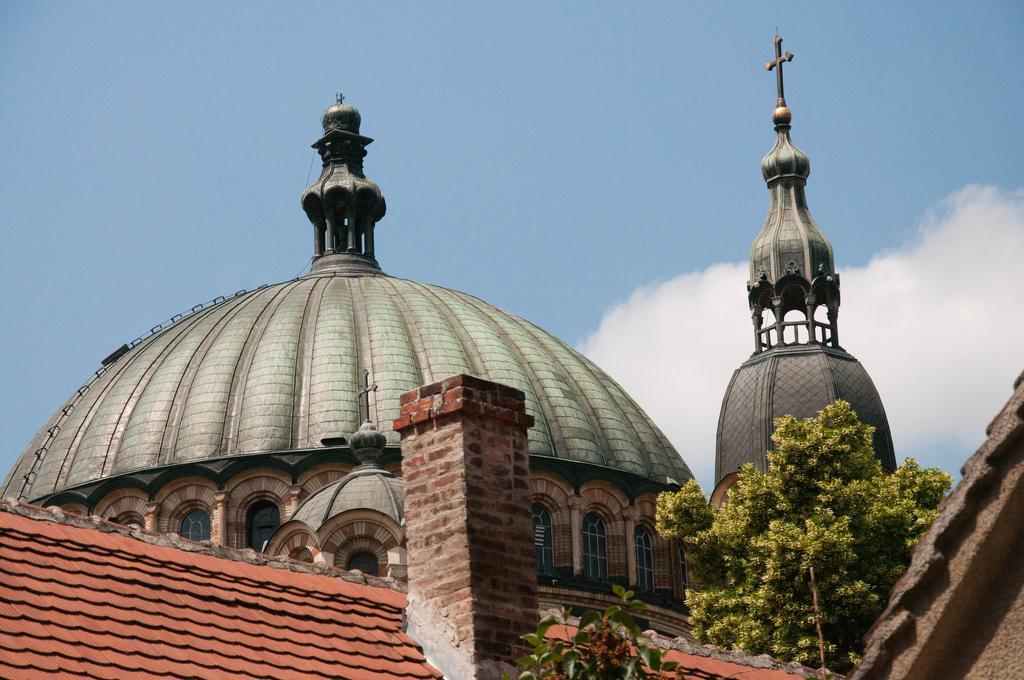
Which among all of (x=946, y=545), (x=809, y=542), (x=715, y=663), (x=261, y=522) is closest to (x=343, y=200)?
(x=261, y=522)

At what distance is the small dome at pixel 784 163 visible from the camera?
50.2 metres

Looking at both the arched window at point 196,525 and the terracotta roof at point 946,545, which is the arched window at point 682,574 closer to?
the arched window at point 196,525

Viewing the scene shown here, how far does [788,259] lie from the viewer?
48.7 metres

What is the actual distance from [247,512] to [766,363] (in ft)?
40.2

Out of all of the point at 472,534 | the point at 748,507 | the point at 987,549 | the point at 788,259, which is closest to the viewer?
the point at 987,549

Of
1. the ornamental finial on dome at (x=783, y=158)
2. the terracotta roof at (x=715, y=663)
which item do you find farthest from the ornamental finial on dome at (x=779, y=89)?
the terracotta roof at (x=715, y=663)

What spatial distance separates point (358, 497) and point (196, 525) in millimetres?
6070

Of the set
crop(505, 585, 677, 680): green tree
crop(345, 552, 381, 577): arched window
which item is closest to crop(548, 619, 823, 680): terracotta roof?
crop(505, 585, 677, 680): green tree

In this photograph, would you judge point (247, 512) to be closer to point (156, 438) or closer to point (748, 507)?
point (156, 438)

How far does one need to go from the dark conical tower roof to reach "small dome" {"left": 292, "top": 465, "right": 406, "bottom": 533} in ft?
24.4

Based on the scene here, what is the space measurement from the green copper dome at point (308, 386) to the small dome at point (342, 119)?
7.57m

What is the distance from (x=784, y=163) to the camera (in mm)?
50250

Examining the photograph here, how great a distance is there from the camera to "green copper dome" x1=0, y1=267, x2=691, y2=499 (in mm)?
48781

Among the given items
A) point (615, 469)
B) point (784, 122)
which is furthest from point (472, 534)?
point (784, 122)
